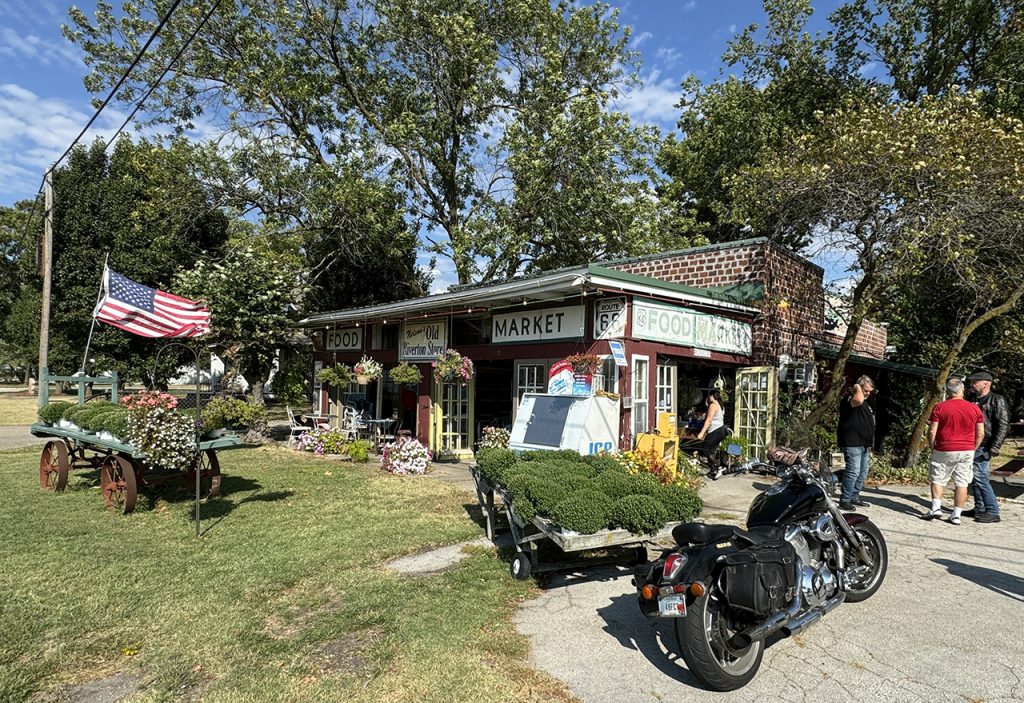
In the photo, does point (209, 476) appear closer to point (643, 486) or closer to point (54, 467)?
point (54, 467)

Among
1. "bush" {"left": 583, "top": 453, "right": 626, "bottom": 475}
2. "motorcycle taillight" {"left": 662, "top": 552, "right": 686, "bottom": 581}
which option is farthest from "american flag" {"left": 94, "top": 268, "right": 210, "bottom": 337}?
"motorcycle taillight" {"left": 662, "top": 552, "right": 686, "bottom": 581}

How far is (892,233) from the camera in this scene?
9.48 metres

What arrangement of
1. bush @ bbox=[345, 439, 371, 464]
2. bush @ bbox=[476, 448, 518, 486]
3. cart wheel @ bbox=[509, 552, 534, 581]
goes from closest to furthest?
cart wheel @ bbox=[509, 552, 534, 581] → bush @ bbox=[476, 448, 518, 486] → bush @ bbox=[345, 439, 371, 464]

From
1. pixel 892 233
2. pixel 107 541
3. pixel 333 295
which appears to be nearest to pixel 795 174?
pixel 892 233

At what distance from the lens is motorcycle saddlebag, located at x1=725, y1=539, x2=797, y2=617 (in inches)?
128

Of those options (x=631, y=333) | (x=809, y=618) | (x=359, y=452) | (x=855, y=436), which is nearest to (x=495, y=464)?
(x=809, y=618)

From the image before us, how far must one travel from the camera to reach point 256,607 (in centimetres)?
449

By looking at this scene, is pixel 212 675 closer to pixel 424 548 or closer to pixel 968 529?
pixel 424 548

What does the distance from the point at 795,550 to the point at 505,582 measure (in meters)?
2.33

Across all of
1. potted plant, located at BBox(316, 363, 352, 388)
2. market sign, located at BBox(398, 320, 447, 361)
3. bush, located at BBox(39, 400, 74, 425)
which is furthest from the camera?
potted plant, located at BBox(316, 363, 352, 388)

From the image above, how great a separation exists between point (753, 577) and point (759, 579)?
0.05 meters

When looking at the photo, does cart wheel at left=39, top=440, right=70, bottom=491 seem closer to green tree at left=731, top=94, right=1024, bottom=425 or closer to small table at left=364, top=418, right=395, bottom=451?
small table at left=364, top=418, right=395, bottom=451

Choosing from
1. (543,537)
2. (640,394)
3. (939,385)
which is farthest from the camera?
(939,385)

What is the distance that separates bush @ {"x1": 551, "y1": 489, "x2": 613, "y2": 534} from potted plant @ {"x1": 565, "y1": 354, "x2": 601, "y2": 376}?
13.9ft
